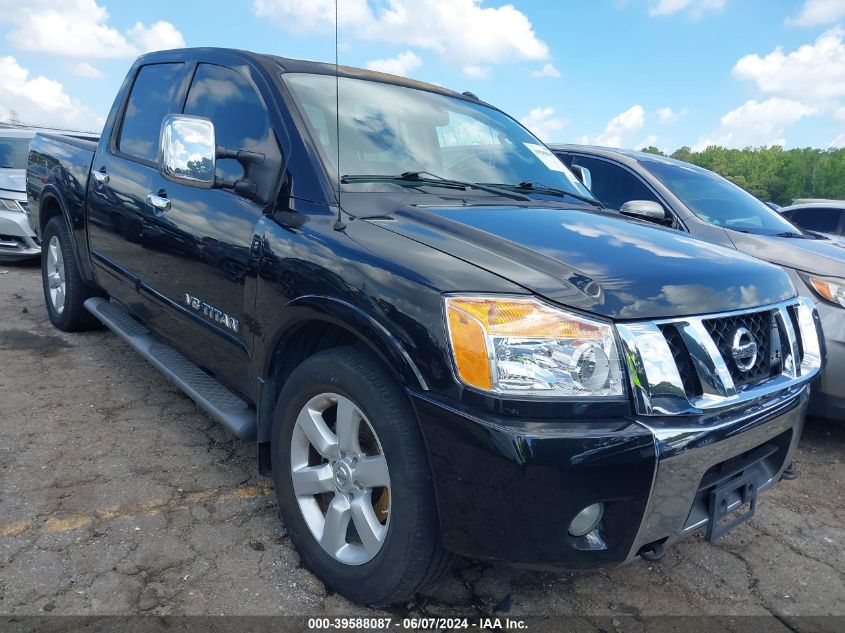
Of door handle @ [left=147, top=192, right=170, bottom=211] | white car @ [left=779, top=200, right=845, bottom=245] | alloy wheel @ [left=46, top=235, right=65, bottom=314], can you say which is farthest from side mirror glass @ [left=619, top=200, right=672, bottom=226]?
white car @ [left=779, top=200, right=845, bottom=245]

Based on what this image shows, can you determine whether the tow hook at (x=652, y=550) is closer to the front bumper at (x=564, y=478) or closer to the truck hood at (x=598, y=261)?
the front bumper at (x=564, y=478)

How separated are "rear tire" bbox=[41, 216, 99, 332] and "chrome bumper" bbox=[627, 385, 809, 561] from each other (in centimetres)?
409

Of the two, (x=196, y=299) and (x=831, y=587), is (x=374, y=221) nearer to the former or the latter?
(x=196, y=299)

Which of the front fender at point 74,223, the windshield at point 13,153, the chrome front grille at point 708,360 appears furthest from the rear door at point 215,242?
the windshield at point 13,153

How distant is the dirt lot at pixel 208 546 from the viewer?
2.21 metres

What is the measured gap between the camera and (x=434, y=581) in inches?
78.9

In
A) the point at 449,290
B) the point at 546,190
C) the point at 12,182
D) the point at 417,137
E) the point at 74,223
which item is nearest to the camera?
the point at 449,290

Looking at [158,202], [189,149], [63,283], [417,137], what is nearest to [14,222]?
[63,283]

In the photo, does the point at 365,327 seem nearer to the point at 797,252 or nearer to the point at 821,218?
the point at 797,252

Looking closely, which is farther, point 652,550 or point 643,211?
point 643,211

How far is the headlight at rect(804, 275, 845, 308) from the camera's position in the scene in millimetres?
3688

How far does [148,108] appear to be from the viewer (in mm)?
3789

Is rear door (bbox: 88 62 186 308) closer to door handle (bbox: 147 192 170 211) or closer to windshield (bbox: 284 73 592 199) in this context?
door handle (bbox: 147 192 170 211)

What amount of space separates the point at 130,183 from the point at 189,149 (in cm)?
130
